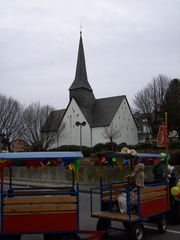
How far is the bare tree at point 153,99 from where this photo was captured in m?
61.1

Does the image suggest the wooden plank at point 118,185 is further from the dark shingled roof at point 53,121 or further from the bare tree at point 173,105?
the dark shingled roof at point 53,121

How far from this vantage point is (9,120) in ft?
196

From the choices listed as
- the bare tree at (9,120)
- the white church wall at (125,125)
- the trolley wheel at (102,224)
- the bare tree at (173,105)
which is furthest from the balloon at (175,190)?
the white church wall at (125,125)

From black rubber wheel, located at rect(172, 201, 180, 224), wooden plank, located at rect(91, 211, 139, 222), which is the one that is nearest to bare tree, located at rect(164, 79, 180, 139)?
black rubber wheel, located at rect(172, 201, 180, 224)

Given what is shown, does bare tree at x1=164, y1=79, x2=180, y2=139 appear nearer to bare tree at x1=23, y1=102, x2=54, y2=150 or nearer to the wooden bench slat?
bare tree at x1=23, y1=102, x2=54, y2=150

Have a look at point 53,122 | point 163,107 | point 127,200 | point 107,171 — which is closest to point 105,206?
point 127,200

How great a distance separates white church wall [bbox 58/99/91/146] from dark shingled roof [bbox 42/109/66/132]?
5.66ft

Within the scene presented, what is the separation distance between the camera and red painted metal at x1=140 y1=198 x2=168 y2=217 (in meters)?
Answer: 8.72

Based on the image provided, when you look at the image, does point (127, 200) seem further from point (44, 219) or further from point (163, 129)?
point (163, 129)

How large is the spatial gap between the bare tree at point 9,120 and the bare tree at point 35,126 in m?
1.51

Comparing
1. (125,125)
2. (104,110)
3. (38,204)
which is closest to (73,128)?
(104,110)

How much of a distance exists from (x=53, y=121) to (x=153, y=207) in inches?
2405

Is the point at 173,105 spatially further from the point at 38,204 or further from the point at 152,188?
the point at 38,204

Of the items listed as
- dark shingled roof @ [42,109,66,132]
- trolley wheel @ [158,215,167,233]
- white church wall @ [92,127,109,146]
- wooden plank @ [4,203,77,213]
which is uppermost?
dark shingled roof @ [42,109,66,132]
